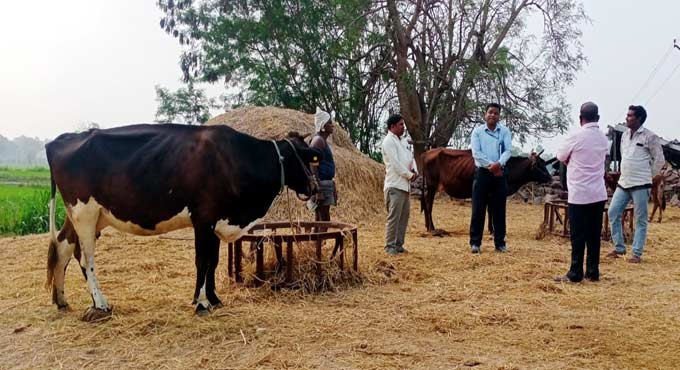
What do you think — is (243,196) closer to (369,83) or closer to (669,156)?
(369,83)

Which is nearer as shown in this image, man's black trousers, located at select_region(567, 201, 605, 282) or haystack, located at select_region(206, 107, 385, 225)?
man's black trousers, located at select_region(567, 201, 605, 282)

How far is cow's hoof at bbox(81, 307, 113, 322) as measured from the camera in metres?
4.44

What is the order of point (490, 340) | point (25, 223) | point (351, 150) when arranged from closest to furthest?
1. point (490, 340)
2. point (25, 223)
3. point (351, 150)

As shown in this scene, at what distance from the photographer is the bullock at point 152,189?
4.45m

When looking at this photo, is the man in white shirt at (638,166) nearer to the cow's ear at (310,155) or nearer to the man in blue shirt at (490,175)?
the man in blue shirt at (490,175)

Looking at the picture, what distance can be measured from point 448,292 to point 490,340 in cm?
139

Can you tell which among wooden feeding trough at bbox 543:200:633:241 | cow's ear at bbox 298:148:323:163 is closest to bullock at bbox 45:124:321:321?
cow's ear at bbox 298:148:323:163

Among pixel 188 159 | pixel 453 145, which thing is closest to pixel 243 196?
pixel 188 159

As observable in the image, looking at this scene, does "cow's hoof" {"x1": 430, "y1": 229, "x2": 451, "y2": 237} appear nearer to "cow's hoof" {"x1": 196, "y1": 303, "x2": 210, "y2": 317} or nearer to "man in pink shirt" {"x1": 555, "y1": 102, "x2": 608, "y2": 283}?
"man in pink shirt" {"x1": 555, "y1": 102, "x2": 608, "y2": 283}

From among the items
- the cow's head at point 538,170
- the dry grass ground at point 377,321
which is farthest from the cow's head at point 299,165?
the cow's head at point 538,170

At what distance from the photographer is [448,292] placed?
5.30 meters

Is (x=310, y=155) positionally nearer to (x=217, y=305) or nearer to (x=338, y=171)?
(x=217, y=305)

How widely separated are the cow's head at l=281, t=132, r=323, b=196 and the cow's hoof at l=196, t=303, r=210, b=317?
51.9 inches

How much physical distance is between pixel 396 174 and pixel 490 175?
50.1 inches
